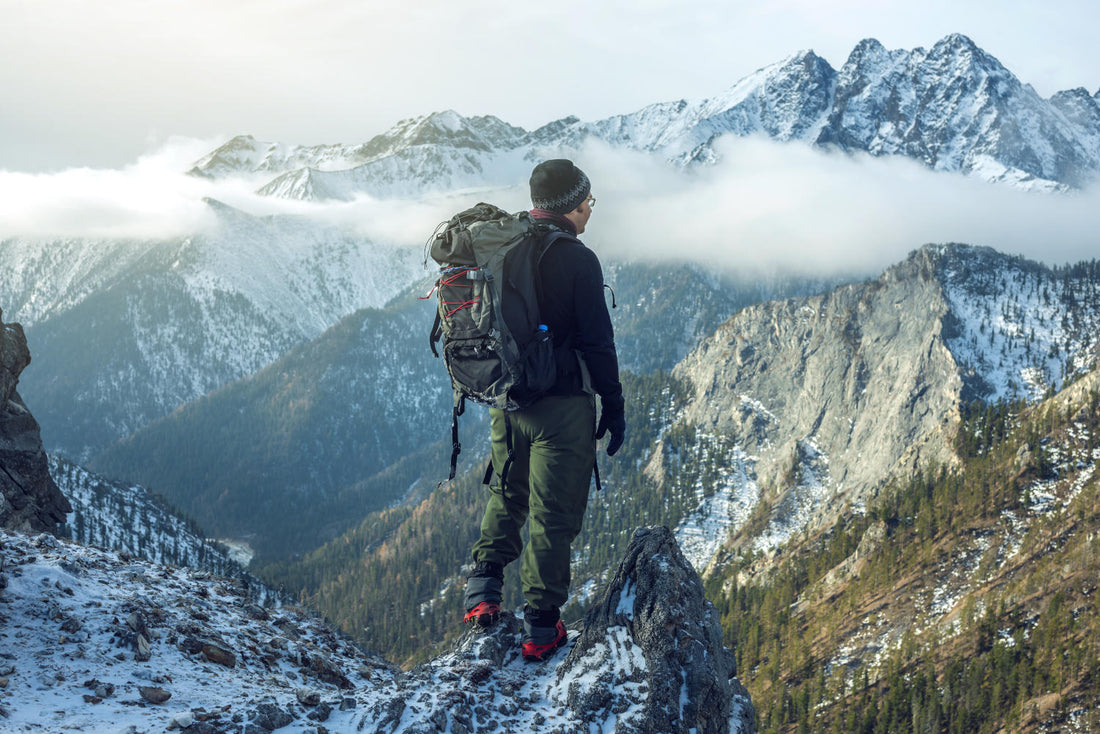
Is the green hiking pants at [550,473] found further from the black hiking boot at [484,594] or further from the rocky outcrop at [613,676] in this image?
the rocky outcrop at [613,676]

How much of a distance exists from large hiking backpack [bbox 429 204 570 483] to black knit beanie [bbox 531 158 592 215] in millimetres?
470

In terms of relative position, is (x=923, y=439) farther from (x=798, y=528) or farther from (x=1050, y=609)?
(x=1050, y=609)

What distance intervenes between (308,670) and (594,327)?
287 inches

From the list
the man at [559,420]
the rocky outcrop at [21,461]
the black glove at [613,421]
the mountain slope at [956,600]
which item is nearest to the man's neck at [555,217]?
the man at [559,420]

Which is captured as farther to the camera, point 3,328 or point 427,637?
point 427,637

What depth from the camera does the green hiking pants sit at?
967 centimetres

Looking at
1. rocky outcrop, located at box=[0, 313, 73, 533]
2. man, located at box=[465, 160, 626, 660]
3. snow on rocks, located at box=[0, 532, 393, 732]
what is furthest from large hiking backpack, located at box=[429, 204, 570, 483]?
rocky outcrop, located at box=[0, 313, 73, 533]

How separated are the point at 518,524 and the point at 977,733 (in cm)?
12385

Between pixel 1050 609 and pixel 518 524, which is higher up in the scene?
pixel 1050 609

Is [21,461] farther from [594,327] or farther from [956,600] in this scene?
[956,600]

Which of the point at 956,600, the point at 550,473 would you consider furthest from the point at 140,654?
the point at 956,600

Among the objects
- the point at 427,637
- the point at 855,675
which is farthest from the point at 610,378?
Result: the point at 427,637

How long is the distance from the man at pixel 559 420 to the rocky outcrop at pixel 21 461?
19.0 meters

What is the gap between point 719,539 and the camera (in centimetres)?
19725
